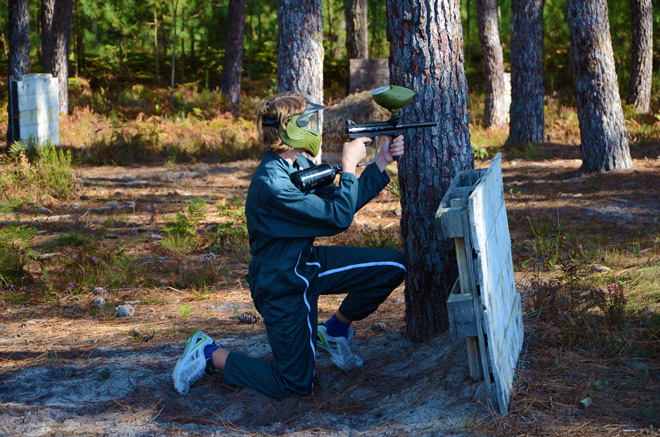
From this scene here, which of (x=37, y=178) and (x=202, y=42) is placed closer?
(x=37, y=178)

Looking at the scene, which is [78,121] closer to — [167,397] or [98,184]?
[98,184]

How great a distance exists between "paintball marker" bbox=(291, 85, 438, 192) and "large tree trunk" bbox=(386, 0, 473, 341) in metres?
0.33

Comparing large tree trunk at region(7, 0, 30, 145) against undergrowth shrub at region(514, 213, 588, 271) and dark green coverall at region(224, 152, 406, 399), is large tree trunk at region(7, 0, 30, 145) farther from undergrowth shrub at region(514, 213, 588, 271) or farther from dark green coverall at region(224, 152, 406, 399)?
dark green coverall at region(224, 152, 406, 399)

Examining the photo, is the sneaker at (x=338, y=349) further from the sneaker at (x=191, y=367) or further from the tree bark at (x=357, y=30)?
the tree bark at (x=357, y=30)

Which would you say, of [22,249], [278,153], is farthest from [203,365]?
[22,249]

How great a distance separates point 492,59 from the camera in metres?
14.8

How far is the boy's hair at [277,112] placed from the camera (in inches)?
147

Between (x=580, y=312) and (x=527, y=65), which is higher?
(x=527, y=65)

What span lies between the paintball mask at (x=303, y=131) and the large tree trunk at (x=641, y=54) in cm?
1378

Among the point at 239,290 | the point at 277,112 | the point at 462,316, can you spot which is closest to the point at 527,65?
the point at 239,290

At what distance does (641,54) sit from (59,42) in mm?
15041

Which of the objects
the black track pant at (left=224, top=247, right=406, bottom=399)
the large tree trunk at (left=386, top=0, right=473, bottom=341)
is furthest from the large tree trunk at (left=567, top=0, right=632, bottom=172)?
the black track pant at (left=224, top=247, right=406, bottom=399)

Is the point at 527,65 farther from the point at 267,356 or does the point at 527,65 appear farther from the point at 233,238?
the point at 267,356

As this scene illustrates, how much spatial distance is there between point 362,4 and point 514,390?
17.1 m
